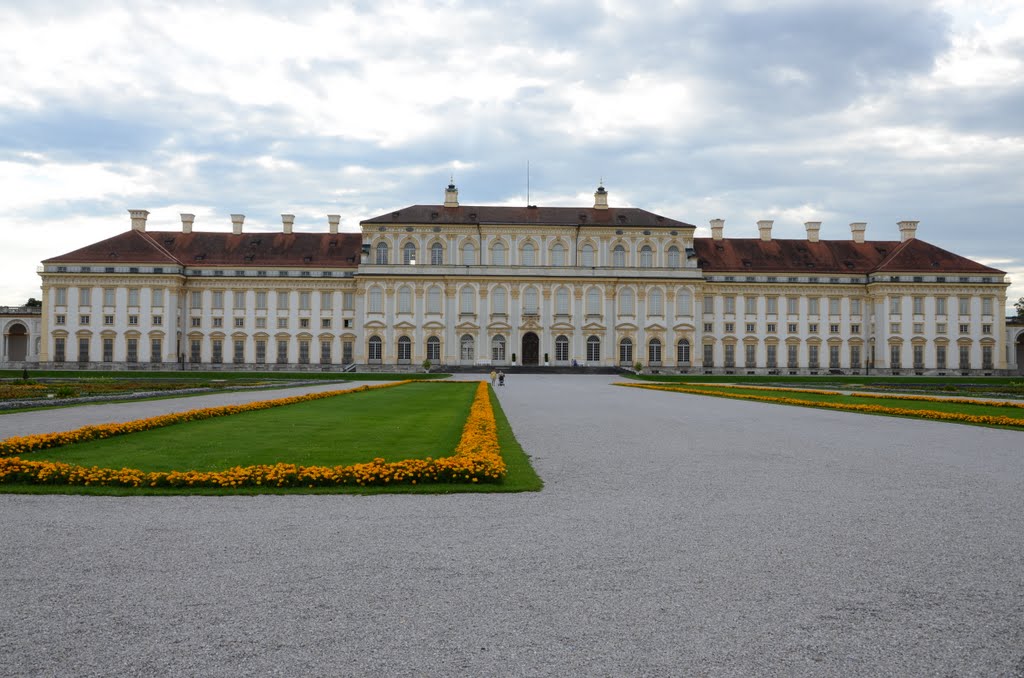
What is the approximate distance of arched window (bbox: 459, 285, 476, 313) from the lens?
60.8 metres

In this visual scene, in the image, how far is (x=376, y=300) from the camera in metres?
60.7

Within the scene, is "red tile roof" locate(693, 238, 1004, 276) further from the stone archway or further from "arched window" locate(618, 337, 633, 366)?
the stone archway

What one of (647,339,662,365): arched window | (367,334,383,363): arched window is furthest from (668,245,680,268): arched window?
(367,334,383,363): arched window

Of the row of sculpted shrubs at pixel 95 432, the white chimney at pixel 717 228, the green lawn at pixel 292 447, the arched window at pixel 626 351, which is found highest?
the white chimney at pixel 717 228

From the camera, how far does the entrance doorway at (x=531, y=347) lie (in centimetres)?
6112

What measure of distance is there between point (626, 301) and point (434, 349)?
54.6 feet

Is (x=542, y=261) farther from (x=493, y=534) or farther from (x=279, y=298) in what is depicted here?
(x=493, y=534)

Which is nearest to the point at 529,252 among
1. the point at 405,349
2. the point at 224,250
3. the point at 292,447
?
the point at 405,349

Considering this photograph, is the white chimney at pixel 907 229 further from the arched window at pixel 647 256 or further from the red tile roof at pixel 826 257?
the arched window at pixel 647 256

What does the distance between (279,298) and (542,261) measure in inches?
883

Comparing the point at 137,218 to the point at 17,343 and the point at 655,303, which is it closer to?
the point at 17,343

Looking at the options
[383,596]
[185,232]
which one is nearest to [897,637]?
[383,596]

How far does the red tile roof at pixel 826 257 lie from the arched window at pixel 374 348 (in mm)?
28207

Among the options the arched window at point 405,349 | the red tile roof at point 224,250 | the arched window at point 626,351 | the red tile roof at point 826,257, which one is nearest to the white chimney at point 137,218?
the red tile roof at point 224,250
